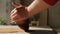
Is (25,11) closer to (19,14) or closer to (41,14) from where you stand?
(19,14)

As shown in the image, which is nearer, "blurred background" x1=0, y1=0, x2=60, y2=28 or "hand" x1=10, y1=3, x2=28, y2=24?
"hand" x1=10, y1=3, x2=28, y2=24

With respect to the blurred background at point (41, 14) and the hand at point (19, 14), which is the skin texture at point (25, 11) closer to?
the hand at point (19, 14)

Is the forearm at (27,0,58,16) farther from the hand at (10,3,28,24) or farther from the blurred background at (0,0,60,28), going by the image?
the blurred background at (0,0,60,28)

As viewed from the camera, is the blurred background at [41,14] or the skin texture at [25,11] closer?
the skin texture at [25,11]

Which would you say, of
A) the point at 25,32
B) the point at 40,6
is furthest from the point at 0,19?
the point at 40,6

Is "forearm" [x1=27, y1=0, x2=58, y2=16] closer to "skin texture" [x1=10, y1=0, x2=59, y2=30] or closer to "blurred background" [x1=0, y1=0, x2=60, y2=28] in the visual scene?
"skin texture" [x1=10, y1=0, x2=59, y2=30]

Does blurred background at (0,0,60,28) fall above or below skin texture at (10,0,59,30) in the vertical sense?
below

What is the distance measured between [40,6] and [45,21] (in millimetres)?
1565

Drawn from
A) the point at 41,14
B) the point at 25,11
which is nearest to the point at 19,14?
the point at 25,11

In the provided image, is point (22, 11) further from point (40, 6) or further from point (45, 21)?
point (45, 21)

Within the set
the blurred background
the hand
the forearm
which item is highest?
the forearm

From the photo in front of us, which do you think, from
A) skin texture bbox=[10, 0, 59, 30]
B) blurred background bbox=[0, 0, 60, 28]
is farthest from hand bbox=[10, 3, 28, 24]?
blurred background bbox=[0, 0, 60, 28]

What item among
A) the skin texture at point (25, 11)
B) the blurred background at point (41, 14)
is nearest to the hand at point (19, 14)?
the skin texture at point (25, 11)

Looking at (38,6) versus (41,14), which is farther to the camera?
(41,14)
